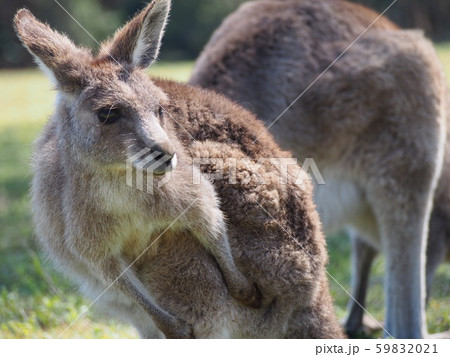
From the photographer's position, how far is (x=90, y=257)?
12.0 feet

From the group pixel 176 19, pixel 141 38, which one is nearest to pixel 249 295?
pixel 141 38

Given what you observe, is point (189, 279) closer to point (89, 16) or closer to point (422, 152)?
point (422, 152)

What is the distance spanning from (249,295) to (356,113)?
6.48ft

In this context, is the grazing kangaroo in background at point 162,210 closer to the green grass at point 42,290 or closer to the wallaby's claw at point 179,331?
the wallaby's claw at point 179,331

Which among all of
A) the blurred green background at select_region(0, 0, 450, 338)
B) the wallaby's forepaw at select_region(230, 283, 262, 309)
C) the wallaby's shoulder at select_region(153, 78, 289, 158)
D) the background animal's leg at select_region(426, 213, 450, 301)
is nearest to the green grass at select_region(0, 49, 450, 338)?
the blurred green background at select_region(0, 0, 450, 338)

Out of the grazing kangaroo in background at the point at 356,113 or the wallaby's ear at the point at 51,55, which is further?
the grazing kangaroo in background at the point at 356,113

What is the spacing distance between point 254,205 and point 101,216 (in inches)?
31.5

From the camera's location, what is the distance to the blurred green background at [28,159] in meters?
5.33

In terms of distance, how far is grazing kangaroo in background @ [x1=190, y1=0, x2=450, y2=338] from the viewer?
5.12 meters

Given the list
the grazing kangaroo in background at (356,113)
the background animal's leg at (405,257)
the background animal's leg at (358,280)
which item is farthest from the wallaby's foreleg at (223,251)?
the background animal's leg at (358,280)

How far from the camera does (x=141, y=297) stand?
3598mm

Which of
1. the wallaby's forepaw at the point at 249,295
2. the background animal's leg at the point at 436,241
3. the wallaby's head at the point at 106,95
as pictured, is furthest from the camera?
the background animal's leg at the point at 436,241

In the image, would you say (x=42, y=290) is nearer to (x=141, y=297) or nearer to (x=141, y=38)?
(x=141, y=297)

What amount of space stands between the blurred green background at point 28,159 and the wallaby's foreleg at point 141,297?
3.25ft
